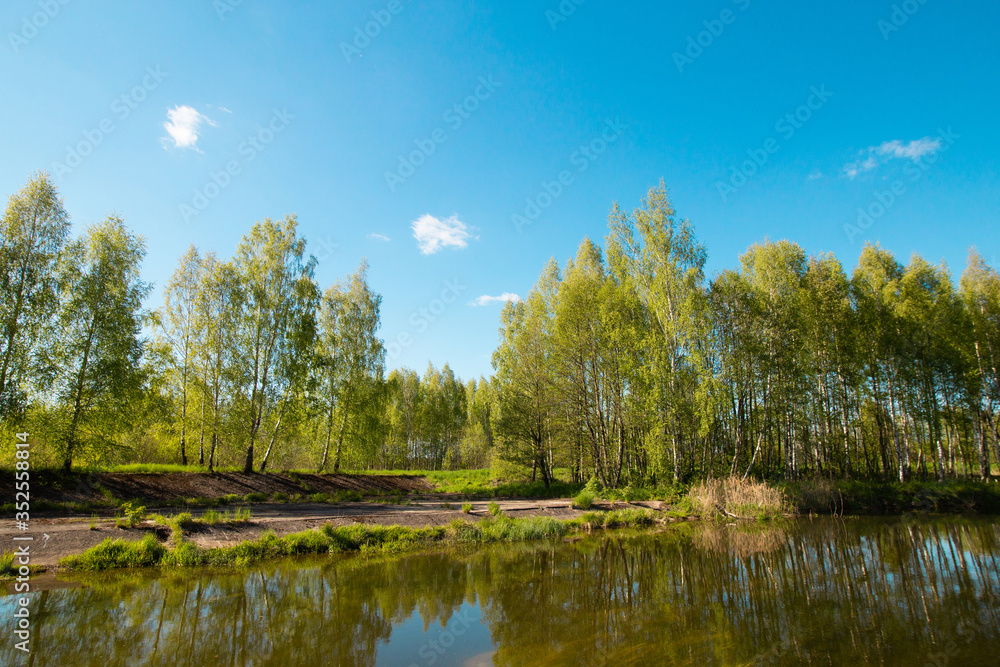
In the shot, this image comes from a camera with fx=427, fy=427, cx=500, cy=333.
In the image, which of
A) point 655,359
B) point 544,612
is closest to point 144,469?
point 544,612

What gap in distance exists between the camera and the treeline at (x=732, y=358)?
22.5 meters

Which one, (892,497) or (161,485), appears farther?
(892,497)

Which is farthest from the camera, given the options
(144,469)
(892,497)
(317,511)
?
(892,497)

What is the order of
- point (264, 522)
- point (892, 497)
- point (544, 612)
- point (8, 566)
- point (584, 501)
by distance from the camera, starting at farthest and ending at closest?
point (892, 497) → point (584, 501) → point (264, 522) → point (8, 566) → point (544, 612)

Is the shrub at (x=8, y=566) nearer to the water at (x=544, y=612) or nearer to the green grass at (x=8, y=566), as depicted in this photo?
the green grass at (x=8, y=566)

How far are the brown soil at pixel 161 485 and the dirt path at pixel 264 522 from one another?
311 cm

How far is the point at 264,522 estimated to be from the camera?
13.0 meters

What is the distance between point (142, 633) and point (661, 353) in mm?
20709

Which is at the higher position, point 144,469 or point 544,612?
point 144,469

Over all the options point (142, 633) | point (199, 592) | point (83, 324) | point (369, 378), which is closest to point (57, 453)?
point (83, 324)

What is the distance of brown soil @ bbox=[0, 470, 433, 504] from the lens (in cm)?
1495

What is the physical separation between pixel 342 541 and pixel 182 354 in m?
18.2

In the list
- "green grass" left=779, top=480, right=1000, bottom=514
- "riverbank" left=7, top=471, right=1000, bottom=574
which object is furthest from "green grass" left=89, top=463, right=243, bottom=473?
"green grass" left=779, top=480, right=1000, bottom=514

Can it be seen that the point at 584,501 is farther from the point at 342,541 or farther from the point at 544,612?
the point at 544,612
